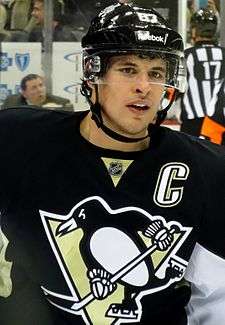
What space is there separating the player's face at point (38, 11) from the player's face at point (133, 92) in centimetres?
255

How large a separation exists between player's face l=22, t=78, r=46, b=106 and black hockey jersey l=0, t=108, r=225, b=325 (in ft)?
8.00

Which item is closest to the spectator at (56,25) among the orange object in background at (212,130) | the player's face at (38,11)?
the player's face at (38,11)

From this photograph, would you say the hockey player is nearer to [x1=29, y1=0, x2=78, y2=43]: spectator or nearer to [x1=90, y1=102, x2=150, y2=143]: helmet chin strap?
[x1=90, y1=102, x2=150, y2=143]: helmet chin strap

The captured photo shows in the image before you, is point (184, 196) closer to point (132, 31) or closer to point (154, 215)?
point (154, 215)

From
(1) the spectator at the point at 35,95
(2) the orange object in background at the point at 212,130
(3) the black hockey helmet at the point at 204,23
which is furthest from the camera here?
(1) the spectator at the point at 35,95

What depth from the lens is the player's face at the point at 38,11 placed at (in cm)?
395

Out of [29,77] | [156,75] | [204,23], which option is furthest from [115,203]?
[29,77]

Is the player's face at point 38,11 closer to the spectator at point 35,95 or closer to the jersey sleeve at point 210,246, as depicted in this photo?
the spectator at point 35,95

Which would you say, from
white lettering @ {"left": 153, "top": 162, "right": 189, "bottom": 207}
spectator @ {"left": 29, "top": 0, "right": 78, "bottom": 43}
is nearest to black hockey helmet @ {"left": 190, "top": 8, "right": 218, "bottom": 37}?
spectator @ {"left": 29, "top": 0, "right": 78, "bottom": 43}

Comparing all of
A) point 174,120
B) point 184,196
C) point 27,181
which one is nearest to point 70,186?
point 27,181

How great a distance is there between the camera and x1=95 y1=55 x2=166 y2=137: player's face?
4.78 feet

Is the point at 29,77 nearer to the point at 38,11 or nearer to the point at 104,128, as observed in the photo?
the point at 38,11

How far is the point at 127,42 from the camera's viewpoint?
1449 mm

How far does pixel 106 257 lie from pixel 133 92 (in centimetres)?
31
